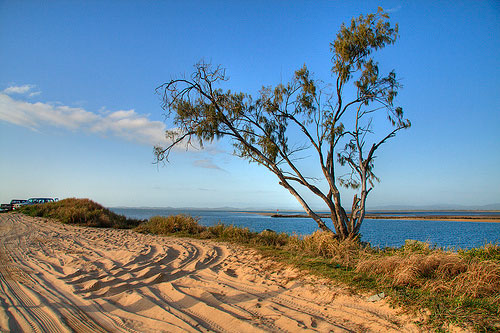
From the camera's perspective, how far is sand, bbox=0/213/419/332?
148 inches

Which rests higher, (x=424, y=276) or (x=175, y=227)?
(x=424, y=276)

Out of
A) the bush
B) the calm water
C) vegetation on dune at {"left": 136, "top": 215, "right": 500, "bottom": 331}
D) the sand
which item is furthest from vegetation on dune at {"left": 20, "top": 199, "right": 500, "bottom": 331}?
the bush

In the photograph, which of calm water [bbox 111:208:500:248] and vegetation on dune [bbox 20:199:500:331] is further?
calm water [bbox 111:208:500:248]

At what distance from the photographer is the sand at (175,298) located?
376 cm

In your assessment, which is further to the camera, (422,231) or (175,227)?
(422,231)

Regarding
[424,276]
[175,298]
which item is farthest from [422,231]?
[175,298]

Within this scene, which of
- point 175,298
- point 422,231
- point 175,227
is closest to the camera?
point 175,298

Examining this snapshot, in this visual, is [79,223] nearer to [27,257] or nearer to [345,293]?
[27,257]

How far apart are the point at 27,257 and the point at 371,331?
A: 8.76 meters

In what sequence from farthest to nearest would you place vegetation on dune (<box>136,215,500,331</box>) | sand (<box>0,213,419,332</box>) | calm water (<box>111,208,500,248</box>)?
calm water (<box>111,208,500,248</box>), sand (<box>0,213,419,332</box>), vegetation on dune (<box>136,215,500,331</box>)

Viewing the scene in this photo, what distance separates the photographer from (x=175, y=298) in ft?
15.8

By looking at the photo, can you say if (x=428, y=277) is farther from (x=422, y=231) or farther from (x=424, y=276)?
(x=422, y=231)

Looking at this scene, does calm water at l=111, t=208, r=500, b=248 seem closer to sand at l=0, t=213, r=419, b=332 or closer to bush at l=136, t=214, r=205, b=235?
bush at l=136, t=214, r=205, b=235

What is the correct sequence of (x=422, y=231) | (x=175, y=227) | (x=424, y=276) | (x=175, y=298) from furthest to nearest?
(x=422, y=231), (x=175, y=227), (x=424, y=276), (x=175, y=298)
